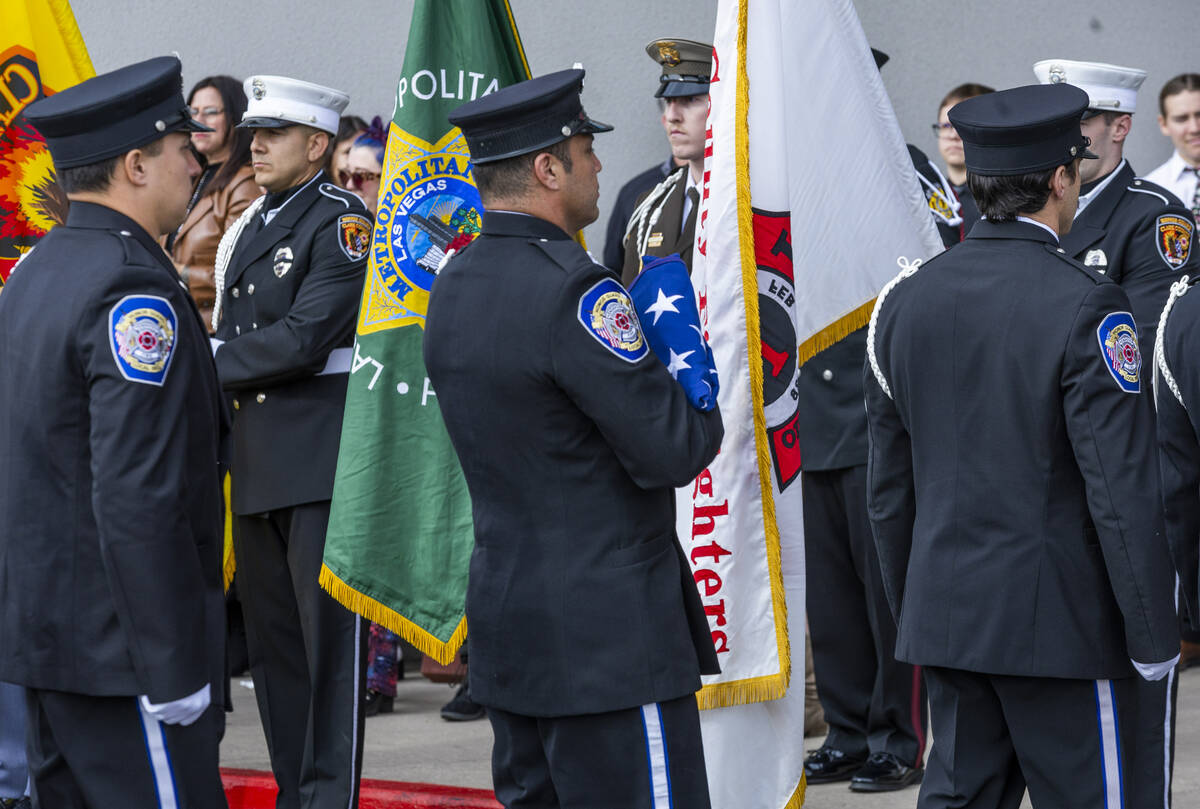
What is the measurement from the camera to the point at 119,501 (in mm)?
2844

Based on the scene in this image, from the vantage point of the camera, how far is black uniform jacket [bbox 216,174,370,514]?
4590mm

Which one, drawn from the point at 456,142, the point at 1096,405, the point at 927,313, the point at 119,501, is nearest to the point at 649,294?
the point at 927,313

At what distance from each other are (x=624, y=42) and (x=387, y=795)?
4.32 metres

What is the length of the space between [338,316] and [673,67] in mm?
1290

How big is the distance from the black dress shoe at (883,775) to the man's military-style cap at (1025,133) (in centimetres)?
227

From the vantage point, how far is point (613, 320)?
2957mm

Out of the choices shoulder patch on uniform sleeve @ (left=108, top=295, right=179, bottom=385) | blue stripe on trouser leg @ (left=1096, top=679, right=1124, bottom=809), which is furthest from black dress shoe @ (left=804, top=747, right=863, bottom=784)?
shoulder patch on uniform sleeve @ (left=108, top=295, right=179, bottom=385)

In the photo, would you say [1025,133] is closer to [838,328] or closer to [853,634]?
[838,328]

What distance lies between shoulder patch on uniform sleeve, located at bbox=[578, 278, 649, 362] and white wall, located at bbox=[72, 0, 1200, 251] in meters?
4.94

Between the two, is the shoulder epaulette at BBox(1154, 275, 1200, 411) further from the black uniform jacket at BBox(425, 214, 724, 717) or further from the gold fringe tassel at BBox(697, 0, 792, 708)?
the black uniform jacket at BBox(425, 214, 724, 717)

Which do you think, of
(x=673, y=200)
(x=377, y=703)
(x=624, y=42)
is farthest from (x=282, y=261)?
(x=624, y=42)

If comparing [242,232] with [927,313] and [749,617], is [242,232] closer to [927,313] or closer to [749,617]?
[749,617]

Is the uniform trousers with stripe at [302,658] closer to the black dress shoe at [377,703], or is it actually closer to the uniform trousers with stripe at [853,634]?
the uniform trousers with stripe at [853,634]

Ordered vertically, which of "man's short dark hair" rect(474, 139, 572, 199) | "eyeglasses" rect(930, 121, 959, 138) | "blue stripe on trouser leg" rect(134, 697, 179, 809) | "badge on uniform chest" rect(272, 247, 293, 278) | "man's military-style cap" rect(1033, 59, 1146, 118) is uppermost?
"man's short dark hair" rect(474, 139, 572, 199)
